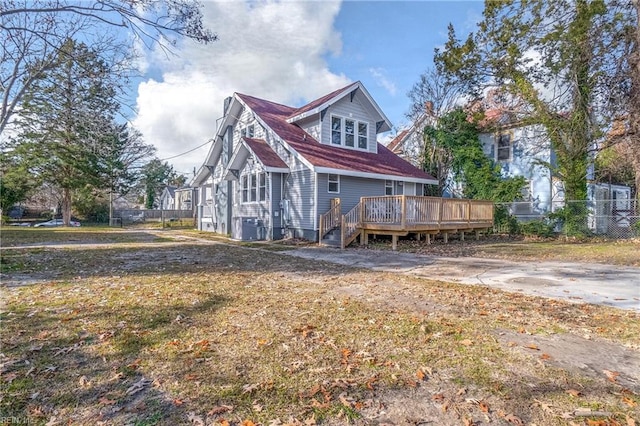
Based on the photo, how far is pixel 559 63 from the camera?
16.0 m

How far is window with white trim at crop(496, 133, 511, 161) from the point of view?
63.6 feet

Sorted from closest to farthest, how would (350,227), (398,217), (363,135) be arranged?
(398,217)
(350,227)
(363,135)

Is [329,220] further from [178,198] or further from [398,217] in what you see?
[178,198]

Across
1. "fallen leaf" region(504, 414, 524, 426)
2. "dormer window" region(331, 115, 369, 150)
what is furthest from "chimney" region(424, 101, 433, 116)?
"fallen leaf" region(504, 414, 524, 426)

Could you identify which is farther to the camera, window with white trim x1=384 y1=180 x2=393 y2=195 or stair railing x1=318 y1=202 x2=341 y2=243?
window with white trim x1=384 y1=180 x2=393 y2=195

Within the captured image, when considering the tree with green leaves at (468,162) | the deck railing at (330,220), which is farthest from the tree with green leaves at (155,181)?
the deck railing at (330,220)

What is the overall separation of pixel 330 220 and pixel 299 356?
438 inches

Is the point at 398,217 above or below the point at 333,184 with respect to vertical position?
below

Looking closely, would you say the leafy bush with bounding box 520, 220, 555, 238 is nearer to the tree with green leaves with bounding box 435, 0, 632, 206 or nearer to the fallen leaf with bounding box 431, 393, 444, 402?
the tree with green leaves with bounding box 435, 0, 632, 206

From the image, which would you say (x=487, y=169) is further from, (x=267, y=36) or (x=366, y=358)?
(x=366, y=358)

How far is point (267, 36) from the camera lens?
1317 centimetres

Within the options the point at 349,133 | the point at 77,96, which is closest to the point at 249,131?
the point at 349,133

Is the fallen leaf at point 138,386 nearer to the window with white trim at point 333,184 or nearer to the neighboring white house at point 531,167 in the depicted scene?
the window with white trim at point 333,184

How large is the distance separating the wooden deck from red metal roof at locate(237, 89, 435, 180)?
2276 millimetres
